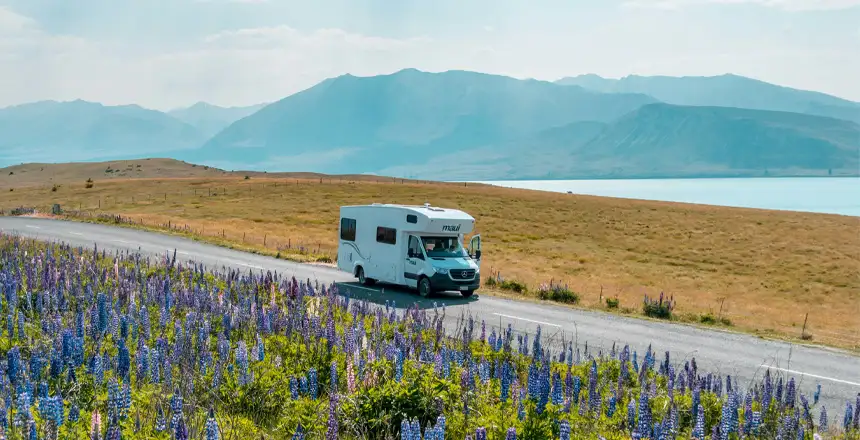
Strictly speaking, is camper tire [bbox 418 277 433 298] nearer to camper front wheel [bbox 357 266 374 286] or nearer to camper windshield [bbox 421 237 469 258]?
camper windshield [bbox 421 237 469 258]

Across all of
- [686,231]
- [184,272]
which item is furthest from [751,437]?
[686,231]

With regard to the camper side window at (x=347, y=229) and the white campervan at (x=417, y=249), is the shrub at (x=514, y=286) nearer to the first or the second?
the white campervan at (x=417, y=249)

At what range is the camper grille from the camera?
25703mm

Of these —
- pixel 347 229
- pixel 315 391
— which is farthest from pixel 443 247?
pixel 315 391

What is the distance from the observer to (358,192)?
314 ft

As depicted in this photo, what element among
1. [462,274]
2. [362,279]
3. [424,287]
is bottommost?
[362,279]

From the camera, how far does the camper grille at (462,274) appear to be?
25.7 metres

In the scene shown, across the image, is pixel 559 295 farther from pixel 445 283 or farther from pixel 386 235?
pixel 386 235

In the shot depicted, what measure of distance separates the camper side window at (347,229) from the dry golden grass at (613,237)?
31.2 feet

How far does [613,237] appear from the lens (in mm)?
66000

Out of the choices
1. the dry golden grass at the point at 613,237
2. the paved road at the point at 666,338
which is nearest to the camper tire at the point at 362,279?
the paved road at the point at 666,338

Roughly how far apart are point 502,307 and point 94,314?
16.1m

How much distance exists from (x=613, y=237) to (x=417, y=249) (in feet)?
141

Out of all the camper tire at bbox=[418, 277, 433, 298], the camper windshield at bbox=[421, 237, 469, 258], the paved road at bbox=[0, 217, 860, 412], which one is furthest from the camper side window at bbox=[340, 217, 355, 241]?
the camper tire at bbox=[418, 277, 433, 298]
